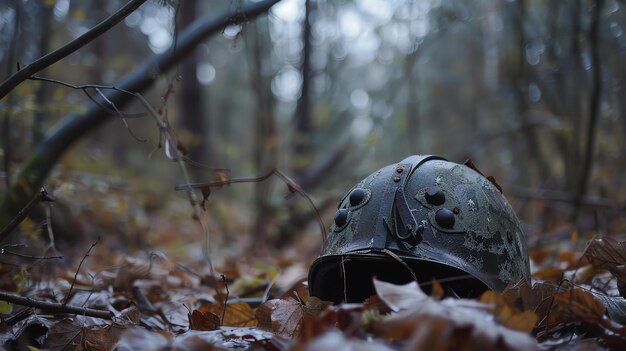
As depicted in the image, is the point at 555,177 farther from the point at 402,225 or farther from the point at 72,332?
the point at 72,332

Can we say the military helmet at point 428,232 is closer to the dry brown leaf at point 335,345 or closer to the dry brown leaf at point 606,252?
the dry brown leaf at point 606,252

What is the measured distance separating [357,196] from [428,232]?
389 millimetres

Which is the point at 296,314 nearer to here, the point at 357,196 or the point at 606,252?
the point at 357,196

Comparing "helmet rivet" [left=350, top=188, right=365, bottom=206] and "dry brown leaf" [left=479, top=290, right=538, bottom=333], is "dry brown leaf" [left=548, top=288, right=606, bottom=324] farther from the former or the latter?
"helmet rivet" [left=350, top=188, right=365, bottom=206]

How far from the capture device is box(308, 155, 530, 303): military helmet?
2.10 m

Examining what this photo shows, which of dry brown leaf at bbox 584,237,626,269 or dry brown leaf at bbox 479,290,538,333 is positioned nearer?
dry brown leaf at bbox 479,290,538,333

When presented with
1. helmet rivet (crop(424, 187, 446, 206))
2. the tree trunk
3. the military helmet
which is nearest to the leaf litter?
the military helmet

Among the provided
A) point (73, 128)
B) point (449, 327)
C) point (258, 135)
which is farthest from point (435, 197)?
point (258, 135)

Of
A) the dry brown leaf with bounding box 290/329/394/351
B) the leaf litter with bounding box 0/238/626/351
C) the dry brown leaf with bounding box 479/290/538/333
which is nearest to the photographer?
the dry brown leaf with bounding box 290/329/394/351

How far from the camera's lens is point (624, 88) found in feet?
19.0

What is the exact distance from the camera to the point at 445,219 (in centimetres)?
216

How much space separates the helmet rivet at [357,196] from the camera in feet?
7.75

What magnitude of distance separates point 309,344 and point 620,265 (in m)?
1.79

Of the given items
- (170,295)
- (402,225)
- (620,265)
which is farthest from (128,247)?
(620,265)
